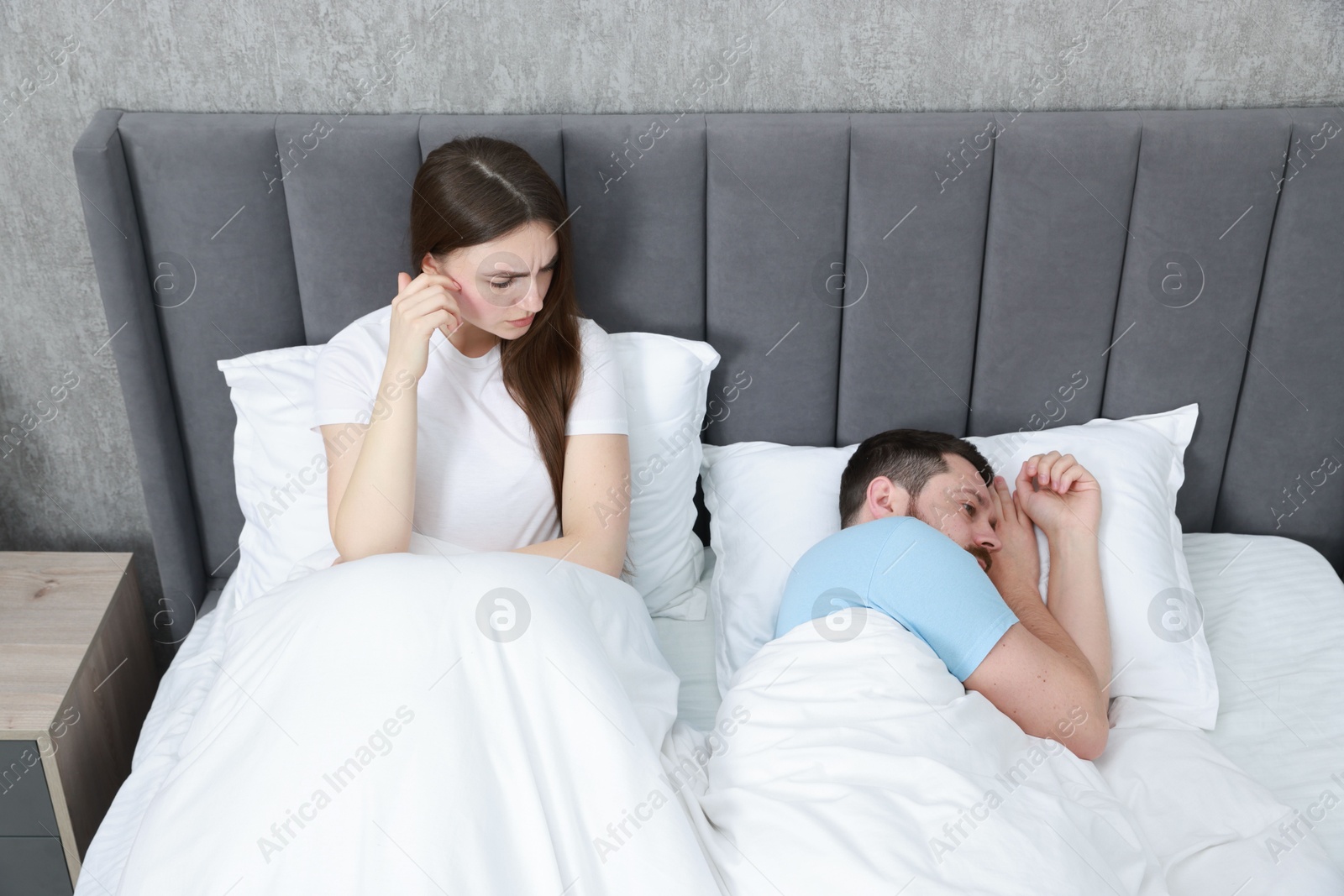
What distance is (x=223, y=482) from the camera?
66.9 inches

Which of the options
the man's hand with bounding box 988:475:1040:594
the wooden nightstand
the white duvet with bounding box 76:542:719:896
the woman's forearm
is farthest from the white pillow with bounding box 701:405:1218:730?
the wooden nightstand

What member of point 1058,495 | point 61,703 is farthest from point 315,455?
point 1058,495

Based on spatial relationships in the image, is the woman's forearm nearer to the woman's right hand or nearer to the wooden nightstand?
the woman's right hand

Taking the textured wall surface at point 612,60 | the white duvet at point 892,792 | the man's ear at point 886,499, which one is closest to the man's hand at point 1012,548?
the man's ear at point 886,499

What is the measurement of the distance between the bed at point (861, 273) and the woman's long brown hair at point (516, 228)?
0.51 ft

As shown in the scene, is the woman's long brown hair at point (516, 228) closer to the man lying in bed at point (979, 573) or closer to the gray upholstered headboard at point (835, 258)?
the gray upholstered headboard at point (835, 258)

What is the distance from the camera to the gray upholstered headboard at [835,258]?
1504mm

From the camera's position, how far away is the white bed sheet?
1293 millimetres

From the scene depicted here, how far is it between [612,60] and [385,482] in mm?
758

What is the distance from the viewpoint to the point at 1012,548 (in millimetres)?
1441

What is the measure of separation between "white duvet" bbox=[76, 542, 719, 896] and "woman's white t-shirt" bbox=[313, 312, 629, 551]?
0.88ft

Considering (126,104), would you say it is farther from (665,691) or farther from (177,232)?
(665,691)

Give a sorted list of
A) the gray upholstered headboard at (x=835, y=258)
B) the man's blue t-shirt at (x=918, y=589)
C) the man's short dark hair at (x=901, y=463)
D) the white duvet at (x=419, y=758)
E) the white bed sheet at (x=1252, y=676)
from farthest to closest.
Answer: the gray upholstered headboard at (x=835, y=258), the man's short dark hair at (x=901, y=463), the white bed sheet at (x=1252, y=676), the man's blue t-shirt at (x=918, y=589), the white duvet at (x=419, y=758)

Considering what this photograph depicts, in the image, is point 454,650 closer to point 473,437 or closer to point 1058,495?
point 473,437
